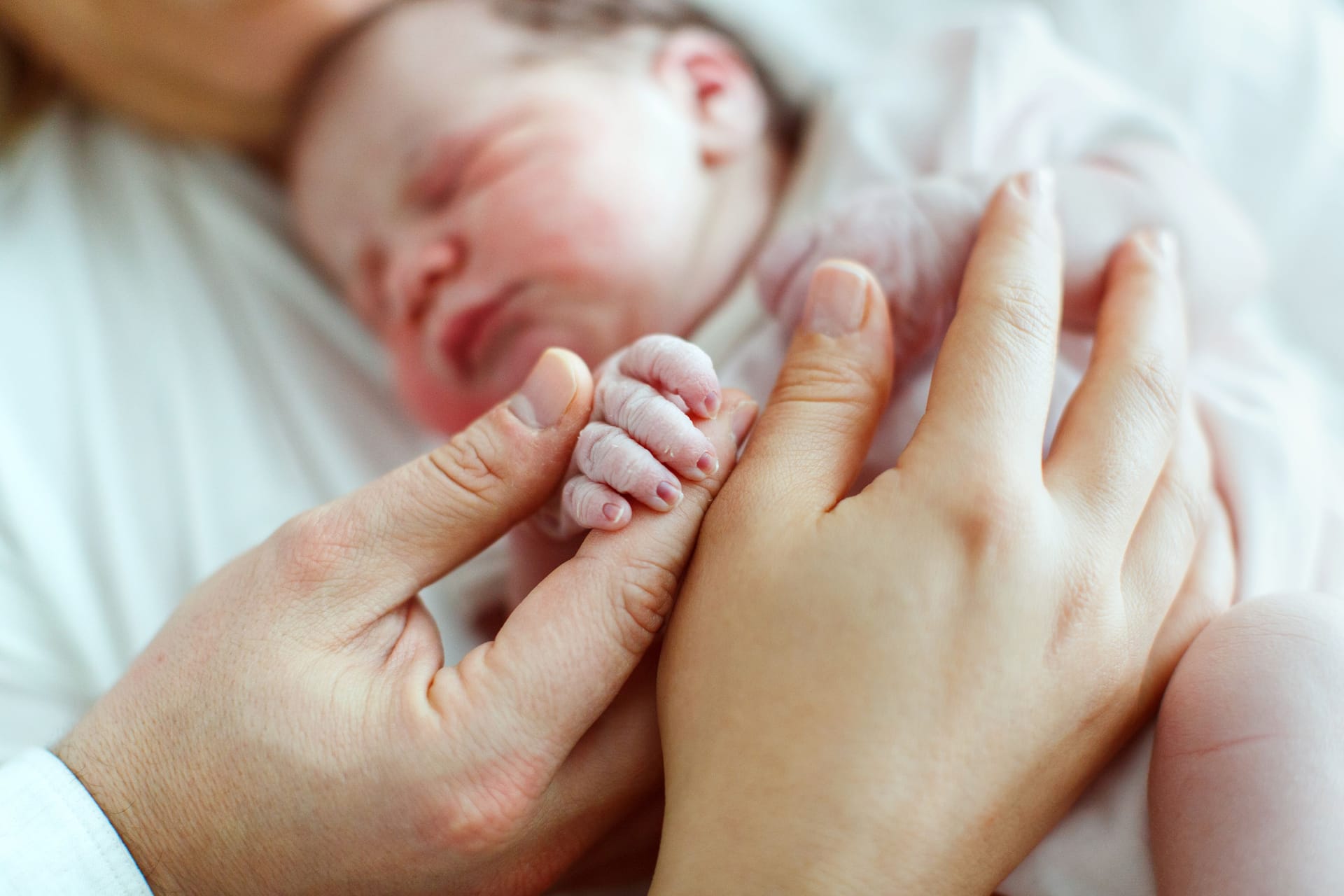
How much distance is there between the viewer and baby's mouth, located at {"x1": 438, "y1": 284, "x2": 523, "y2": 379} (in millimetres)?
1233

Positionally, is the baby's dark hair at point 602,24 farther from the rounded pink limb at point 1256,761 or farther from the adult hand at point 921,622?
the rounded pink limb at point 1256,761

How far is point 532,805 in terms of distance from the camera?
28.6 inches

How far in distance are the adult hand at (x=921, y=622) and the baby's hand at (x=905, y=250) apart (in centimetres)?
17

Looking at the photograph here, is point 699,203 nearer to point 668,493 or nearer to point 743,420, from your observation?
point 743,420

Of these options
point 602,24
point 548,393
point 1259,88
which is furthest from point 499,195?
point 1259,88

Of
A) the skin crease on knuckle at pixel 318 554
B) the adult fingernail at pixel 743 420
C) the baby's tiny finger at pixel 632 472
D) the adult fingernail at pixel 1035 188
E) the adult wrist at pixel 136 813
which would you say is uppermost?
the adult fingernail at pixel 1035 188

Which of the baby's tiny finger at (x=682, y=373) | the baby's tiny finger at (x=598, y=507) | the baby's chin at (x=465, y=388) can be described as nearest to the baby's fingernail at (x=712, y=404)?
the baby's tiny finger at (x=682, y=373)

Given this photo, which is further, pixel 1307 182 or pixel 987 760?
pixel 1307 182

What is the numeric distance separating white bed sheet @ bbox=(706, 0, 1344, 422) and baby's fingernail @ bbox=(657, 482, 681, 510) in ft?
3.63

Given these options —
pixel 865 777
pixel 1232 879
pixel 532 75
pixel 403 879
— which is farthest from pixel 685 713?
pixel 532 75

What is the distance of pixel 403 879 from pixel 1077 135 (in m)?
1.21

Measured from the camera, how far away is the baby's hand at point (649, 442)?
741 millimetres

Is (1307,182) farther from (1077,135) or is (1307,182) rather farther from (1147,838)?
(1147,838)

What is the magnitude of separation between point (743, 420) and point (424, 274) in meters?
0.63
